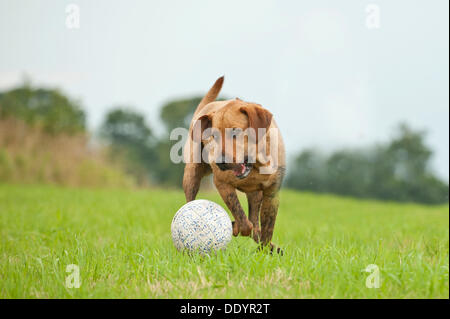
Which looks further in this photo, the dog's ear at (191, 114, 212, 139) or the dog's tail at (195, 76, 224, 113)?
the dog's tail at (195, 76, 224, 113)

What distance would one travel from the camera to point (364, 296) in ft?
10.6

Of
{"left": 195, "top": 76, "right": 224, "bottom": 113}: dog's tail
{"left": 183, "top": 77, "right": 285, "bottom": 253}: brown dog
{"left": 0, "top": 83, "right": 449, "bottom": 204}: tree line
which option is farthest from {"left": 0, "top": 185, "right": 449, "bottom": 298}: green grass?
{"left": 0, "top": 83, "right": 449, "bottom": 204}: tree line

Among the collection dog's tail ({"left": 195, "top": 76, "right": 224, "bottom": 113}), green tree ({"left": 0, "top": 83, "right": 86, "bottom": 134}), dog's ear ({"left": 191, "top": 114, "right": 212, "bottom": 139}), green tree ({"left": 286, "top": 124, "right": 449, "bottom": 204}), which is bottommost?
green tree ({"left": 286, "top": 124, "right": 449, "bottom": 204})

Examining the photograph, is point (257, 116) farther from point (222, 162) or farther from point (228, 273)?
point (228, 273)

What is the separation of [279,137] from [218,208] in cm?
100

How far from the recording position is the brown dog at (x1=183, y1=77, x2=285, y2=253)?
371 cm

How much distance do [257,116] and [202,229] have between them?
128 centimetres

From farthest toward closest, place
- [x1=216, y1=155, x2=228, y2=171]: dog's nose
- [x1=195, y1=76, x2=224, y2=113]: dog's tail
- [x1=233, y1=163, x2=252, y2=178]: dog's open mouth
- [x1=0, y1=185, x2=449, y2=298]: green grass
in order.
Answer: [x1=195, y1=76, x2=224, y2=113]: dog's tail, [x1=233, y1=163, x2=252, y2=178]: dog's open mouth, [x1=216, y1=155, x2=228, y2=171]: dog's nose, [x1=0, y1=185, x2=449, y2=298]: green grass

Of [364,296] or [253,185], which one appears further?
[253,185]

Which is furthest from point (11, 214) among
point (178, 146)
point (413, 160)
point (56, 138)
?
point (413, 160)

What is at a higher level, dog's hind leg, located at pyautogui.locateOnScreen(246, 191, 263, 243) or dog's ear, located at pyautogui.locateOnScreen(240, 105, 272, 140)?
dog's ear, located at pyautogui.locateOnScreen(240, 105, 272, 140)

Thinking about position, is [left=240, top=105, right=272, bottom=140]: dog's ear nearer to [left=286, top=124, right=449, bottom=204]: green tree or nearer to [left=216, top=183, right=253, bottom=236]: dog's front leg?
[left=216, top=183, right=253, bottom=236]: dog's front leg

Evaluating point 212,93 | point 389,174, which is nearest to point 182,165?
point 389,174

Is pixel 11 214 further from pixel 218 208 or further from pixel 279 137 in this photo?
pixel 279 137
